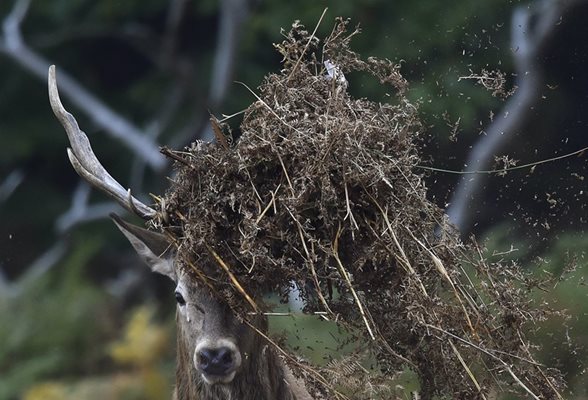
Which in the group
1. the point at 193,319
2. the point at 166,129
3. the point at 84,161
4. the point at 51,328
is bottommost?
the point at 51,328

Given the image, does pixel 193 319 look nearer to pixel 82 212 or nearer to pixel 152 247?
pixel 152 247

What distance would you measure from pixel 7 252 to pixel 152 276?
2.12 m

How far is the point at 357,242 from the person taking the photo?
6.05 m

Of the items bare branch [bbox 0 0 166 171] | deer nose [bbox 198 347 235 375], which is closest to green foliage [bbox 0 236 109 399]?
bare branch [bbox 0 0 166 171]

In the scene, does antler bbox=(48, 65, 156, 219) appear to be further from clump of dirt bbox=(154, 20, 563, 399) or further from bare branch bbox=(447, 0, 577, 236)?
bare branch bbox=(447, 0, 577, 236)

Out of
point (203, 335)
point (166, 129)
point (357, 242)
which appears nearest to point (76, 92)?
point (166, 129)

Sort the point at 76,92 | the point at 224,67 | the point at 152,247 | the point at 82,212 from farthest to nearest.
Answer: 1. the point at 82,212
2. the point at 76,92
3. the point at 224,67
4. the point at 152,247

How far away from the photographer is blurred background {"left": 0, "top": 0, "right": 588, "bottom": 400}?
11102 mm

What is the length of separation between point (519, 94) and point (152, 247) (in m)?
6.50

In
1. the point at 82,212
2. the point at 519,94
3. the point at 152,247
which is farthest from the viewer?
the point at 82,212

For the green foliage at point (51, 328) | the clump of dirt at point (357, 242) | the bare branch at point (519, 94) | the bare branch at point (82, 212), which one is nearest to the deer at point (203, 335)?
the clump of dirt at point (357, 242)

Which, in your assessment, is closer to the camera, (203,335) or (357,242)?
(357,242)

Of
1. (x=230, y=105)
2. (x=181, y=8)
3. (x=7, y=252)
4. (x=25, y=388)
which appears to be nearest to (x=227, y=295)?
(x=25, y=388)

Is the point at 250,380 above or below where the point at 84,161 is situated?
below
